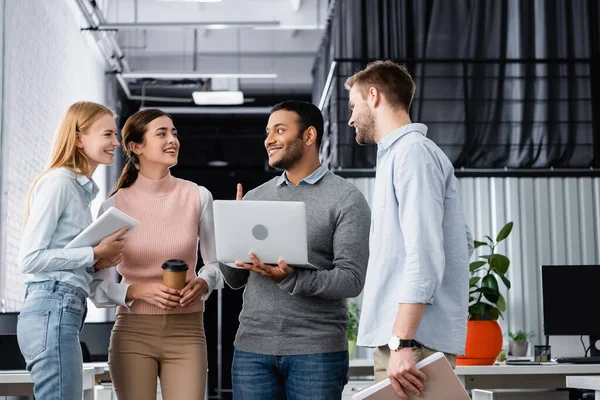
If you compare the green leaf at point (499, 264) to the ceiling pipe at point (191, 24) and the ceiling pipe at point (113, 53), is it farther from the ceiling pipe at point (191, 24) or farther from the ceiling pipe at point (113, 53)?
the ceiling pipe at point (113, 53)

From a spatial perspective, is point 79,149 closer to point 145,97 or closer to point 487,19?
point 487,19

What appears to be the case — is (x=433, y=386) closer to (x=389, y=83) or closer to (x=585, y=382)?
(x=389, y=83)

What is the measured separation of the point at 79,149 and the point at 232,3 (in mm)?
7559

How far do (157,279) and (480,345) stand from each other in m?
2.31

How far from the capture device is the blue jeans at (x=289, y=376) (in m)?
2.49

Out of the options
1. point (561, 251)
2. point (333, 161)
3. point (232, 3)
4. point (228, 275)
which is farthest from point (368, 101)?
point (232, 3)

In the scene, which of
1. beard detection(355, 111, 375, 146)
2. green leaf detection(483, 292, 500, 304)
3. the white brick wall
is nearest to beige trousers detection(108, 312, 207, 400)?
beard detection(355, 111, 375, 146)

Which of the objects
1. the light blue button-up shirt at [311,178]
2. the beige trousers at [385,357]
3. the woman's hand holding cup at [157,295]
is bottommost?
the beige trousers at [385,357]

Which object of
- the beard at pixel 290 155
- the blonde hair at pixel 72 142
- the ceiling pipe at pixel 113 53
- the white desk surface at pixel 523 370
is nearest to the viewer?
the blonde hair at pixel 72 142

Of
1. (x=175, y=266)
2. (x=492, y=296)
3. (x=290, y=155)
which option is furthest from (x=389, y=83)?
(x=492, y=296)

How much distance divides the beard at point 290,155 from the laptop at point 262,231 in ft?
1.13

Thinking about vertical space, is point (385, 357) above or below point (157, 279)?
below

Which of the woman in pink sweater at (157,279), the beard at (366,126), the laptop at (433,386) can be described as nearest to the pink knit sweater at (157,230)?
the woman in pink sweater at (157,279)

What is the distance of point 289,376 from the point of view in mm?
2516
